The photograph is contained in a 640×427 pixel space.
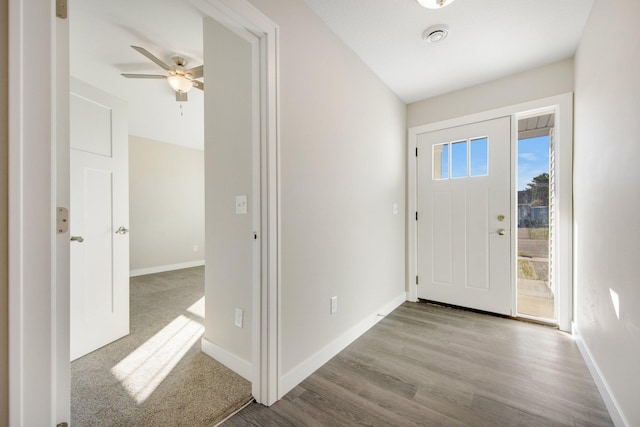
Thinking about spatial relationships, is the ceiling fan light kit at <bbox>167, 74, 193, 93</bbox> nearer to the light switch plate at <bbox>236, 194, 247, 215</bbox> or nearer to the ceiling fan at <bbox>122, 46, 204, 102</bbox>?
the ceiling fan at <bbox>122, 46, 204, 102</bbox>

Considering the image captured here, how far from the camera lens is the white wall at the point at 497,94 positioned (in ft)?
7.62

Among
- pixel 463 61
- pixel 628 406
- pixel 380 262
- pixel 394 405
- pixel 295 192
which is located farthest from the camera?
pixel 380 262

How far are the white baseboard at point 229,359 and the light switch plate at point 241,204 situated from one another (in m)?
0.97

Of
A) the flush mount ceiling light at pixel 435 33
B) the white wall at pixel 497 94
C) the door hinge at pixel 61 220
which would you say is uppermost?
the flush mount ceiling light at pixel 435 33

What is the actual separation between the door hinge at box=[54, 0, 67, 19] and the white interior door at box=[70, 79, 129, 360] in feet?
4.34

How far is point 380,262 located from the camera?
2602 millimetres

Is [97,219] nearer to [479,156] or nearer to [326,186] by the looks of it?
[326,186]

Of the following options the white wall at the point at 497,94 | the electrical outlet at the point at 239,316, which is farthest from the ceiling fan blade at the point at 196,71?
the white wall at the point at 497,94

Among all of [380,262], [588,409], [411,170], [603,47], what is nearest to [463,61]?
[603,47]

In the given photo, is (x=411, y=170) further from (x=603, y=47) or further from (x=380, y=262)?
(x=603, y=47)

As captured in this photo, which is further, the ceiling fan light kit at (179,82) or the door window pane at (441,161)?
the door window pane at (441,161)

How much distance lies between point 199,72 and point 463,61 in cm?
239

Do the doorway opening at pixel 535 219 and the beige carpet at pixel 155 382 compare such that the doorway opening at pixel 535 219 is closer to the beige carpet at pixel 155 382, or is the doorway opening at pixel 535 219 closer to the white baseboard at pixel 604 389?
the white baseboard at pixel 604 389

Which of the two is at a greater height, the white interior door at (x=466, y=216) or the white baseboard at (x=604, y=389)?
the white interior door at (x=466, y=216)
